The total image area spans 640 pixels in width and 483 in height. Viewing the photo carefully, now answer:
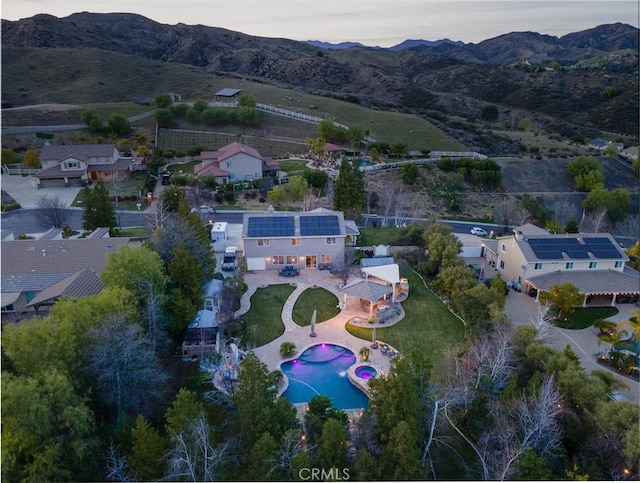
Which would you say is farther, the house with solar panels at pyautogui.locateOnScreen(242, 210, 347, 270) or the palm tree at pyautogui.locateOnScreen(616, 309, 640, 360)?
the house with solar panels at pyautogui.locateOnScreen(242, 210, 347, 270)

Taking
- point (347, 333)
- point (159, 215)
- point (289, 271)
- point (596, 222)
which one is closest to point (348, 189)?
point (289, 271)

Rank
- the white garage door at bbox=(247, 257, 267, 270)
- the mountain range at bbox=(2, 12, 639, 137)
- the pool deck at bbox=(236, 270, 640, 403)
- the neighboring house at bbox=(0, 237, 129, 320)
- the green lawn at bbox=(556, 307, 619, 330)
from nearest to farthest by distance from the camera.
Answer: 1. the pool deck at bbox=(236, 270, 640, 403)
2. the neighboring house at bbox=(0, 237, 129, 320)
3. the green lawn at bbox=(556, 307, 619, 330)
4. the white garage door at bbox=(247, 257, 267, 270)
5. the mountain range at bbox=(2, 12, 639, 137)

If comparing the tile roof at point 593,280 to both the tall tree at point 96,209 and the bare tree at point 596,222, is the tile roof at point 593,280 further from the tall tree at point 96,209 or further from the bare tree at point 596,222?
the tall tree at point 96,209

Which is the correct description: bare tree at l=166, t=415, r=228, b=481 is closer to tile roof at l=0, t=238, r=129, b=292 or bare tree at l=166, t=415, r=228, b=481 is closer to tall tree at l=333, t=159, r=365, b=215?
tile roof at l=0, t=238, r=129, b=292

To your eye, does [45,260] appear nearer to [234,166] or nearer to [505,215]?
[234,166]

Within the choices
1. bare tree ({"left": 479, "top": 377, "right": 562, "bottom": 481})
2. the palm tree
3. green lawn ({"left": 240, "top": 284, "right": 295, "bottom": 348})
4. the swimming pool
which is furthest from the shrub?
the palm tree

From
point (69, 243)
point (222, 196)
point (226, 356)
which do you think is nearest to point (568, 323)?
point (226, 356)

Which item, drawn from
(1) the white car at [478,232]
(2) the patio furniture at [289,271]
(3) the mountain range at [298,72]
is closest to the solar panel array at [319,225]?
(2) the patio furniture at [289,271]
